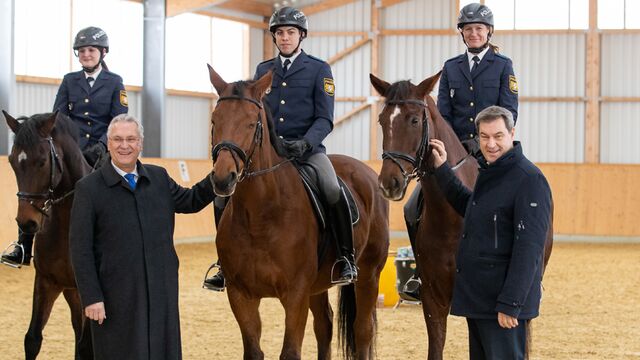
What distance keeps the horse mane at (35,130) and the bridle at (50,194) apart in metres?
0.09

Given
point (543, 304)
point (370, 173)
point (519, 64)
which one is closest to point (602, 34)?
point (519, 64)

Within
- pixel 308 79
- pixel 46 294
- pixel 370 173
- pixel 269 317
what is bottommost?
pixel 269 317

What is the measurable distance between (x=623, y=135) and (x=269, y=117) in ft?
63.4

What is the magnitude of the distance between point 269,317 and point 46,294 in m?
3.91

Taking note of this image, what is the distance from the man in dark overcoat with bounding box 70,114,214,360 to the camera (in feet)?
13.8

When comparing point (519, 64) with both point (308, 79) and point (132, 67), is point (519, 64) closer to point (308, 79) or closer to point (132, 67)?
point (132, 67)

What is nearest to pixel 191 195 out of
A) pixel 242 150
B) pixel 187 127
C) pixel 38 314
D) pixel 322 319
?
pixel 242 150

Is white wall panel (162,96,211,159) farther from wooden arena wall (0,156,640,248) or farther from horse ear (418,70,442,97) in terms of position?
horse ear (418,70,442,97)

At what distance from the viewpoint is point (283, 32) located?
240 inches

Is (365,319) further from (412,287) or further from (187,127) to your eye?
(187,127)

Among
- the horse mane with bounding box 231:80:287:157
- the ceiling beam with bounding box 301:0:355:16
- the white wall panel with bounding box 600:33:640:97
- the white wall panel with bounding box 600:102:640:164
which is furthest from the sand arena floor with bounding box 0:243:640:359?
the ceiling beam with bounding box 301:0:355:16

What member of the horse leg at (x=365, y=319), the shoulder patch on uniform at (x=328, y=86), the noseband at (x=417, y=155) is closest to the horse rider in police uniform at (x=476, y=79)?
the horse leg at (x=365, y=319)

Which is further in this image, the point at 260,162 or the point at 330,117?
the point at 330,117

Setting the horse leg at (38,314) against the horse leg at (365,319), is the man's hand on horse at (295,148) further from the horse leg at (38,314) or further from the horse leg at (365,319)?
the horse leg at (38,314)
